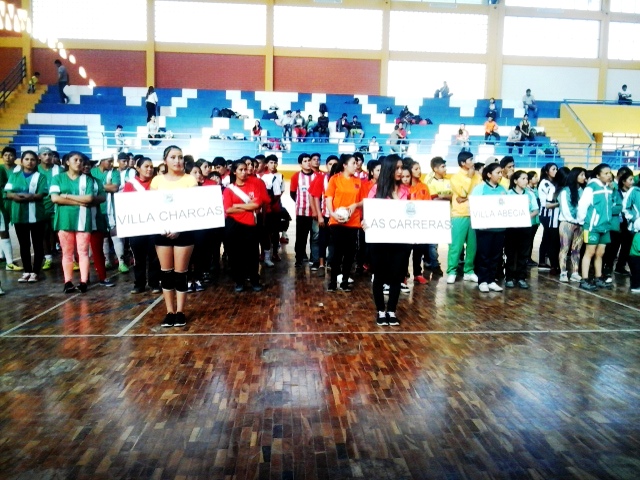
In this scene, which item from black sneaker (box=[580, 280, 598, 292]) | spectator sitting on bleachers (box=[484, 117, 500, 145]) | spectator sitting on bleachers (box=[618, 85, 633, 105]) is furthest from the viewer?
spectator sitting on bleachers (box=[618, 85, 633, 105])

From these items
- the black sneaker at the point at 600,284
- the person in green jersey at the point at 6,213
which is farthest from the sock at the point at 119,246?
the black sneaker at the point at 600,284

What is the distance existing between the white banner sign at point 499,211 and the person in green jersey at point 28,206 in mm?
4948

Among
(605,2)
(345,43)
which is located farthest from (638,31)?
(345,43)

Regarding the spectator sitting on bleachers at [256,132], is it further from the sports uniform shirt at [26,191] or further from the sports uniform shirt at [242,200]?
the sports uniform shirt at [242,200]

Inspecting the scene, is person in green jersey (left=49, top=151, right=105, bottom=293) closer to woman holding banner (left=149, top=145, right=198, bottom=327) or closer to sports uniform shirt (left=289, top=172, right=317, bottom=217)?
woman holding banner (left=149, top=145, right=198, bottom=327)

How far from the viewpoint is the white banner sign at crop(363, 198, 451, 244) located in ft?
14.1

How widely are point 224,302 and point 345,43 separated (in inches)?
624

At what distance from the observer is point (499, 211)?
5773mm

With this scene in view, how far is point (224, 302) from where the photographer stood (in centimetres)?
534

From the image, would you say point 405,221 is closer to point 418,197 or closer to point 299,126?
point 418,197

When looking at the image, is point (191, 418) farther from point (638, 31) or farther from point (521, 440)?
point (638, 31)

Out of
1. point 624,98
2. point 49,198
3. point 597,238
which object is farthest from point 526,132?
point 49,198

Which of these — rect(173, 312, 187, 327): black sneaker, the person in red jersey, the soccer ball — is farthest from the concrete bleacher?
rect(173, 312, 187, 327): black sneaker

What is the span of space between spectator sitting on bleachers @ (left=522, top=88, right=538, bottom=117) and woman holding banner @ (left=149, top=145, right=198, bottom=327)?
681 inches
